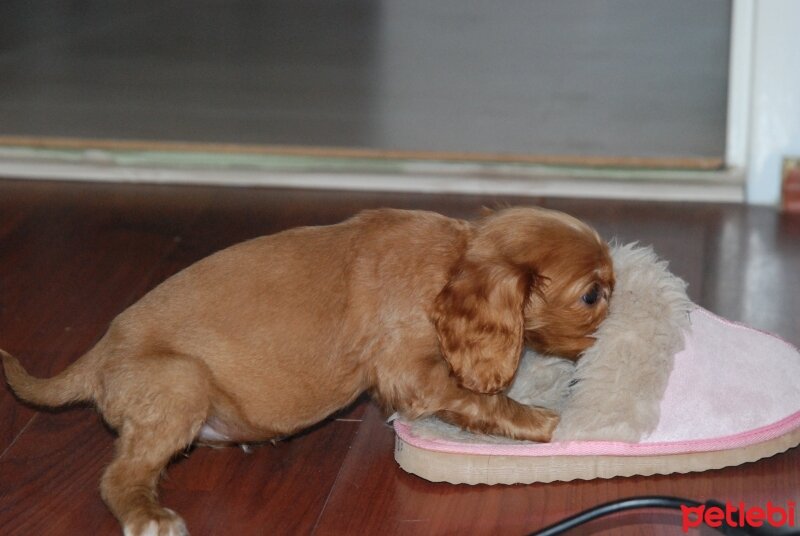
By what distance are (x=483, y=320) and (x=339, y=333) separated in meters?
0.34

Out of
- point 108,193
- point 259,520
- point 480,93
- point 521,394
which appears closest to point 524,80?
point 480,93

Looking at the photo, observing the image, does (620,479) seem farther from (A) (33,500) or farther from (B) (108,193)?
(B) (108,193)

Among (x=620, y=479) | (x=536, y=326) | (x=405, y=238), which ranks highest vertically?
(x=405, y=238)

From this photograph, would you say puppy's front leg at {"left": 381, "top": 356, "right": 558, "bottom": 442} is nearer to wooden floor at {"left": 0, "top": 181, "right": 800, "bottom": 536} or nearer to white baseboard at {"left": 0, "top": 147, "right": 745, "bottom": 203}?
wooden floor at {"left": 0, "top": 181, "right": 800, "bottom": 536}

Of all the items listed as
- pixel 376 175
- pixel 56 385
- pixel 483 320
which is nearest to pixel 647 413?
pixel 483 320

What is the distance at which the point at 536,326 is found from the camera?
2650mm

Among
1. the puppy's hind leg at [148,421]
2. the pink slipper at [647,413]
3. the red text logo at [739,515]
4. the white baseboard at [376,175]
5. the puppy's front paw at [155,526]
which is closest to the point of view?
the red text logo at [739,515]

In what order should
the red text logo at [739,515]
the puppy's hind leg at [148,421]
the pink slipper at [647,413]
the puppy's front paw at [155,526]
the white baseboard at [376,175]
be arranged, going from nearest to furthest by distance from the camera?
the red text logo at [739,515]
the puppy's front paw at [155,526]
the puppy's hind leg at [148,421]
the pink slipper at [647,413]
the white baseboard at [376,175]

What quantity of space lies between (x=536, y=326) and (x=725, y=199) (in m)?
1.79

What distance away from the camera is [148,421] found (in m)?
2.46

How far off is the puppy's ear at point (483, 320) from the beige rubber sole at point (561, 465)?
195 millimetres

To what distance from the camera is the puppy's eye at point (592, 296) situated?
2.62 metres

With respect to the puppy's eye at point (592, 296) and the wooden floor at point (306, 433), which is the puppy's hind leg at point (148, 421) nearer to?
the wooden floor at point (306, 433)

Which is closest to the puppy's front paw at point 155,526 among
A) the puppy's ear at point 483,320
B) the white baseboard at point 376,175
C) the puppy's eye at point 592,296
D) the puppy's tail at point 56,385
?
the puppy's tail at point 56,385
